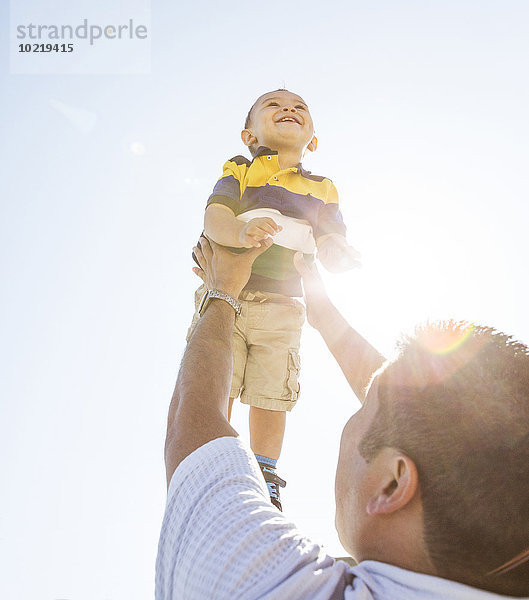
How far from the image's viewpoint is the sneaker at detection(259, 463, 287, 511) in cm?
282

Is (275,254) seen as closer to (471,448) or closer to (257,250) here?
(257,250)

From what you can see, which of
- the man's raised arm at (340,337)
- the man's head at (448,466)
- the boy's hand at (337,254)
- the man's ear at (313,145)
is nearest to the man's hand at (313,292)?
the man's raised arm at (340,337)

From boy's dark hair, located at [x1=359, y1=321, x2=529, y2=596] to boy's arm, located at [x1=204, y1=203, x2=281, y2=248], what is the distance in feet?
5.09

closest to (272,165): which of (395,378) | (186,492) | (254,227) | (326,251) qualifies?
(326,251)

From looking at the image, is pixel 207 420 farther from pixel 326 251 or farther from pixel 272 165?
pixel 272 165

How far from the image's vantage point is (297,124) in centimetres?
379

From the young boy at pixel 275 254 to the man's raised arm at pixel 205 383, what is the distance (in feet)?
3.10

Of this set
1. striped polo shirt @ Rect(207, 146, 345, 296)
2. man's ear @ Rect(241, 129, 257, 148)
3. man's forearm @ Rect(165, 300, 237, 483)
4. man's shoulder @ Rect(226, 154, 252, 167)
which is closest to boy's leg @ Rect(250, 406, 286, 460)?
striped polo shirt @ Rect(207, 146, 345, 296)

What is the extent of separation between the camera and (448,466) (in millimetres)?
1180

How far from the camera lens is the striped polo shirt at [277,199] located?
3.46m

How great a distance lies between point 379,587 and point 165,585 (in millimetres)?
518

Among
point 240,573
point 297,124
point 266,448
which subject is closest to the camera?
point 240,573

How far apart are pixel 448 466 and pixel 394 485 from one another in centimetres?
16

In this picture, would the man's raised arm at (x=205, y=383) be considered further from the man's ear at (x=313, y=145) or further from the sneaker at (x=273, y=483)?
the man's ear at (x=313, y=145)
